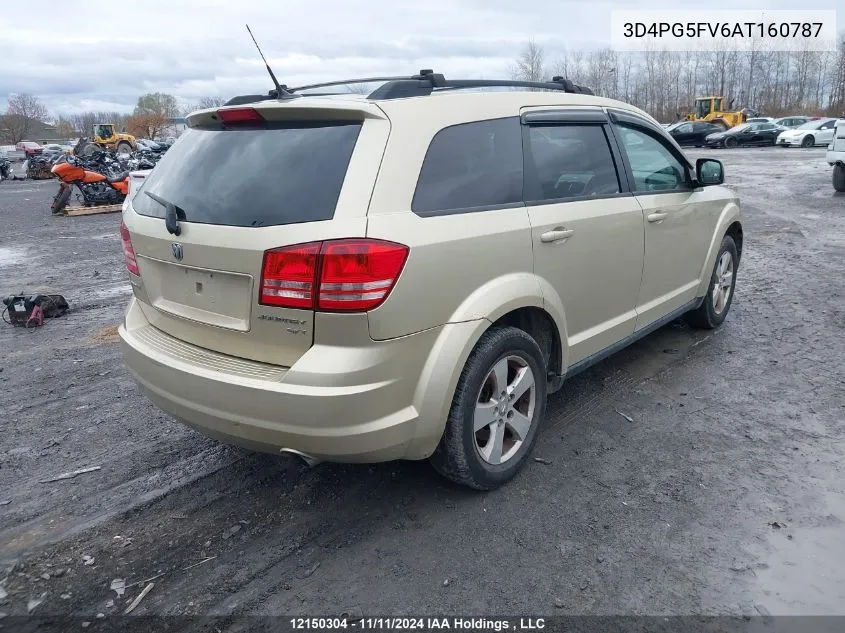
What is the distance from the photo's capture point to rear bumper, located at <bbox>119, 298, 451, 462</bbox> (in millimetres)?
2525

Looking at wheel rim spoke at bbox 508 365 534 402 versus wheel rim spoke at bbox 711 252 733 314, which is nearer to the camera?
wheel rim spoke at bbox 508 365 534 402

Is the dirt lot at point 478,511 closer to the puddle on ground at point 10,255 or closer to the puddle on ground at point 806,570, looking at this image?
the puddle on ground at point 806,570

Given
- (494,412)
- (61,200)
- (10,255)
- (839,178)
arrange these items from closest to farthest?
(494,412), (10,255), (839,178), (61,200)

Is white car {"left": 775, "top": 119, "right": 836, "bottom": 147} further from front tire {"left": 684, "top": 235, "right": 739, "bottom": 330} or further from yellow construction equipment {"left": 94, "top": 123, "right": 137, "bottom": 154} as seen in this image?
yellow construction equipment {"left": 94, "top": 123, "right": 137, "bottom": 154}

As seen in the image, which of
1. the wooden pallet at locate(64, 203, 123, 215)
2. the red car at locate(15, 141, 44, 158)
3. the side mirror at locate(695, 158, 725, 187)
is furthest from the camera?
the red car at locate(15, 141, 44, 158)

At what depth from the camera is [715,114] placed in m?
42.6

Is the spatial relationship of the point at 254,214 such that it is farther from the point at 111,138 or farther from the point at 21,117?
the point at 21,117

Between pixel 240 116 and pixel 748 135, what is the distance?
3806 centimetres

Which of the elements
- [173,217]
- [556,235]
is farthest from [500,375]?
[173,217]

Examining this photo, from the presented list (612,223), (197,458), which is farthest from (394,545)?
(612,223)

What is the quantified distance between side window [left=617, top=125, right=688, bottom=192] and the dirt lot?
1317 mm

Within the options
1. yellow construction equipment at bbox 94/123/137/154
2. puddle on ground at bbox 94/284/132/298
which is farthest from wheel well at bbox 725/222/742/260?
yellow construction equipment at bbox 94/123/137/154

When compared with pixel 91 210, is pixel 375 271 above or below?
above

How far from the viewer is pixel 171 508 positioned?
125 inches
